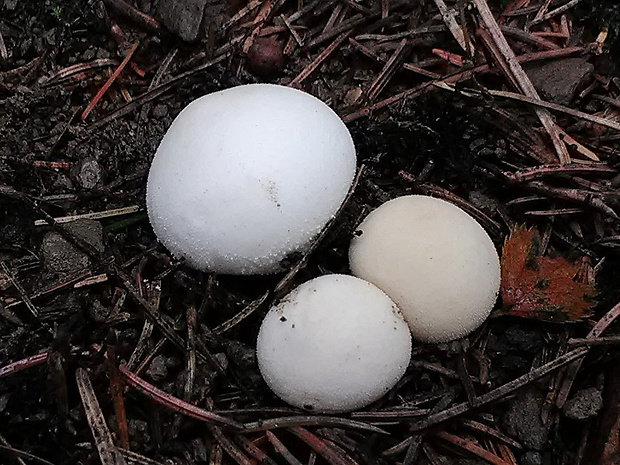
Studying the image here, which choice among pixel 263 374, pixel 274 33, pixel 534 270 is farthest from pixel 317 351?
pixel 274 33

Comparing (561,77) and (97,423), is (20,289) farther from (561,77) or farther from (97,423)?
(561,77)

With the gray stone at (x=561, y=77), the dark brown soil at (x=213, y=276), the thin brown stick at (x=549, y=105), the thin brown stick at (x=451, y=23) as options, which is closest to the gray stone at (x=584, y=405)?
the dark brown soil at (x=213, y=276)

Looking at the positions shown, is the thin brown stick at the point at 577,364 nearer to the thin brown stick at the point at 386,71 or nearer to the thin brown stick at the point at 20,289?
the thin brown stick at the point at 386,71

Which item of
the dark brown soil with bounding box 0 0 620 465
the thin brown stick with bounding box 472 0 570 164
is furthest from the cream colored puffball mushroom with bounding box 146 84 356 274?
the thin brown stick with bounding box 472 0 570 164

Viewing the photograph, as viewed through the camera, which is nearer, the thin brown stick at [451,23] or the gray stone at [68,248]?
the gray stone at [68,248]

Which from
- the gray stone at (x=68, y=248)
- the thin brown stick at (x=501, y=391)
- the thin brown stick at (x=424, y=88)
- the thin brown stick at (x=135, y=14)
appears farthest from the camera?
the thin brown stick at (x=135, y=14)

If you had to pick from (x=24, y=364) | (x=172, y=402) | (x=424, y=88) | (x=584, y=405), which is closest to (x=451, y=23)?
(x=424, y=88)

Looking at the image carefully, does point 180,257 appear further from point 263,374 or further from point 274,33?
point 274,33
